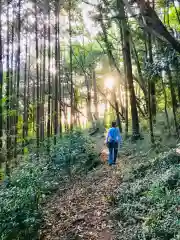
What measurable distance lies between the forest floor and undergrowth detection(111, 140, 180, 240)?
297mm

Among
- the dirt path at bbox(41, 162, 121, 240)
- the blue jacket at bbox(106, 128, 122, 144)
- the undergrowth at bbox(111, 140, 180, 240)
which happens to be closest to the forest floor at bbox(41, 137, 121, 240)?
the dirt path at bbox(41, 162, 121, 240)

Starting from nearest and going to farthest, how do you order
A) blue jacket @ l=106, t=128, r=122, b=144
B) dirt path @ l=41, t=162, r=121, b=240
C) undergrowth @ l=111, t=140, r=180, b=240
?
undergrowth @ l=111, t=140, r=180, b=240
dirt path @ l=41, t=162, r=121, b=240
blue jacket @ l=106, t=128, r=122, b=144

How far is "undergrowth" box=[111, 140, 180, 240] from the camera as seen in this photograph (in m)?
4.75

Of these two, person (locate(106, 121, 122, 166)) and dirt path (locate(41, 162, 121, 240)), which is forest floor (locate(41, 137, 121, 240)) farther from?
person (locate(106, 121, 122, 166))

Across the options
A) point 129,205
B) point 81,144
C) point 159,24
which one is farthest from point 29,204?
point 81,144

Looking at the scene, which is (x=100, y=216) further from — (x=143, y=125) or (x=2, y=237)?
(x=143, y=125)

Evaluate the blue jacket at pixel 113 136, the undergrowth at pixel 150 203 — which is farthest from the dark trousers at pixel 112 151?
the undergrowth at pixel 150 203

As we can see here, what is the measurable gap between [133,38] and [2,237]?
14.0 m

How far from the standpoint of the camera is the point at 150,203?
226 inches

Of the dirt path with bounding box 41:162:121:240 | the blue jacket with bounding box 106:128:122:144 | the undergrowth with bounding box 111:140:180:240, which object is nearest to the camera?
the undergrowth with bounding box 111:140:180:240

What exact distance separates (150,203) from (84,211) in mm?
1742

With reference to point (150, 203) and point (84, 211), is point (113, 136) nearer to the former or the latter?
point (84, 211)

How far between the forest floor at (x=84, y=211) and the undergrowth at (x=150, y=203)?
30 cm

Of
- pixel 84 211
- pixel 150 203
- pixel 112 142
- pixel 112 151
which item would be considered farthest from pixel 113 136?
pixel 150 203
